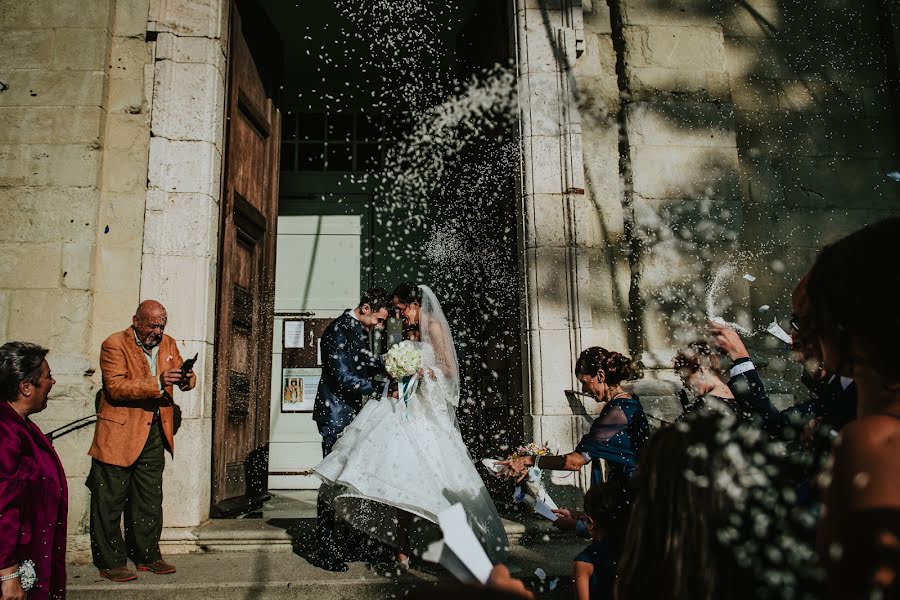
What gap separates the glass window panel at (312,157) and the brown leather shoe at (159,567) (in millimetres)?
5498

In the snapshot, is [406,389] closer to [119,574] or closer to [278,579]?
[278,579]

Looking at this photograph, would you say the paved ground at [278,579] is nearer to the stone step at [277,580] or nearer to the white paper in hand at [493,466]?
the stone step at [277,580]

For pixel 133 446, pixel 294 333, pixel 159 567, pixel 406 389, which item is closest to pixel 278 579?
pixel 159 567

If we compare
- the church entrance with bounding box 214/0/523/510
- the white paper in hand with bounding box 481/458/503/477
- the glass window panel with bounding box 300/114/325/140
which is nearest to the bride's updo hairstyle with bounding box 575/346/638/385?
the white paper in hand with bounding box 481/458/503/477

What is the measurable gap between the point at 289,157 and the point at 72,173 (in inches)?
143

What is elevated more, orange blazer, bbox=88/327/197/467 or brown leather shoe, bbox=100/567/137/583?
orange blazer, bbox=88/327/197/467

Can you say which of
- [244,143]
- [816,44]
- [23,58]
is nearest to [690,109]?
[816,44]

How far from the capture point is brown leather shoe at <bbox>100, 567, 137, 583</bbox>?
407 cm

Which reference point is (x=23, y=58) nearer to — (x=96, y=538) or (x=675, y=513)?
(x=96, y=538)

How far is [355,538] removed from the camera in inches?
190

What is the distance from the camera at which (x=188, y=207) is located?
521 centimetres

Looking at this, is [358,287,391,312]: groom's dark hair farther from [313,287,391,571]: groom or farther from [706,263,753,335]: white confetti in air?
[706,263,753,335]: white confetti in air

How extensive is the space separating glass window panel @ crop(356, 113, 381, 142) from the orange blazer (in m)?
4.85

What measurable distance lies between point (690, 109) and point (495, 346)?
2.71 metres
